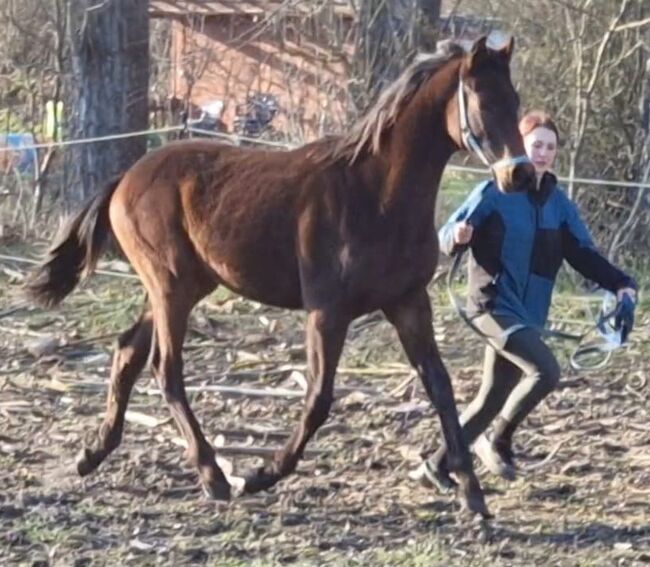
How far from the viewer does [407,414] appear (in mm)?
8078

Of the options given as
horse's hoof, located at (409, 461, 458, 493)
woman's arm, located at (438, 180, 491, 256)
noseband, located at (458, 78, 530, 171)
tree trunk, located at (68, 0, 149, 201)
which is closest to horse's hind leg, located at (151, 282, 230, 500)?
horse's hoof, located at (409, 461, 458, 493)

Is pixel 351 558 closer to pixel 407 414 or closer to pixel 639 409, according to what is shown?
pixel 407 414

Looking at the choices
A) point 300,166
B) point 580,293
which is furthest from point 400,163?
point 580,293

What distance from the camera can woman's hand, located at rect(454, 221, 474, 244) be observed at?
20.1 feet

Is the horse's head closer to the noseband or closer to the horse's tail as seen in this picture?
the noseband

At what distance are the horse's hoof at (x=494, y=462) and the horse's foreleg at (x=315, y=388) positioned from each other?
2.59 ft

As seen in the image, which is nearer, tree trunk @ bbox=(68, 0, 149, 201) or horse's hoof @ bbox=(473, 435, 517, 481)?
horse's hoof @ bbox=(473, 435, 517, 481)

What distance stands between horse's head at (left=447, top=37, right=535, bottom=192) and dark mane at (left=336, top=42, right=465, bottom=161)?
7.9 inches

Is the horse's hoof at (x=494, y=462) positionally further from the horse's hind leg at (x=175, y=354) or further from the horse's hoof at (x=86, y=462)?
the horse's hoof at (x=86, y=462)

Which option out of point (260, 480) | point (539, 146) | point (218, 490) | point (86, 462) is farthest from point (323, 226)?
point (86, 462)

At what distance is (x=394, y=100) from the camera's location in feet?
20.1

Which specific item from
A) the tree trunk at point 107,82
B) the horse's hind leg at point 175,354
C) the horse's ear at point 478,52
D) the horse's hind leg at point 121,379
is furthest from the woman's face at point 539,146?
the tree trunk at point 107,82

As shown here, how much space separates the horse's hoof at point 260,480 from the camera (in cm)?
627

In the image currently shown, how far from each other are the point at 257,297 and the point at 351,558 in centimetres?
143
